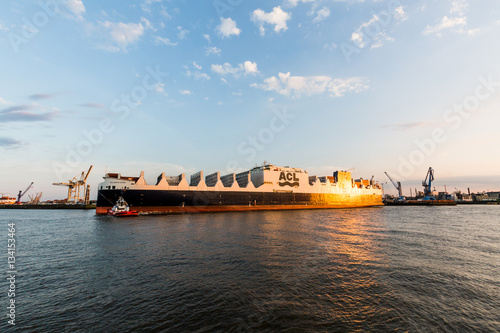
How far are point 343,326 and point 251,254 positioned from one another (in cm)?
1069

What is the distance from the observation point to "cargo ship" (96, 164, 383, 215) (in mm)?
55250

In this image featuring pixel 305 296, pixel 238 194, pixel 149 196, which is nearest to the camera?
pixel 305 296

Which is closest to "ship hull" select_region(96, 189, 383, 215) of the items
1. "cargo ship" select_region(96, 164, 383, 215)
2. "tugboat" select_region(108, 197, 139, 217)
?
"cargo ship" select_region(96, 164, 383, 215)

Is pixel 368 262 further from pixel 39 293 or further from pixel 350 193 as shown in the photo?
pixel 350 193

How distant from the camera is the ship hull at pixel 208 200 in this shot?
181 ft

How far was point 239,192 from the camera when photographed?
221 ft

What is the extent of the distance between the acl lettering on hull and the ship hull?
11.5ft

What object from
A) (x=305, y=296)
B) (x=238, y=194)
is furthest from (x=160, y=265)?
(x=238, y=194)

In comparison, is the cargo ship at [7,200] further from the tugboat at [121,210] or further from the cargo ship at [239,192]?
the tugboat at [121,210]

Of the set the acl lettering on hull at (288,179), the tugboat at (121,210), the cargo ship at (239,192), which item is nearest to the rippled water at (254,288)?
the tugboat at (121,210)

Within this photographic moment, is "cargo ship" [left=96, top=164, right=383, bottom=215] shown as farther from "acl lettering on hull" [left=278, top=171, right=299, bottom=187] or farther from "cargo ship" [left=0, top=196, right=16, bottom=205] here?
"cargo ship" [left=0, top=196, right=16, bottom=205]

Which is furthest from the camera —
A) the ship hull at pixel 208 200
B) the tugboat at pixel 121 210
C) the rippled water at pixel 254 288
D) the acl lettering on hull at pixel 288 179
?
the acl lettering on hull at pixel 288 179

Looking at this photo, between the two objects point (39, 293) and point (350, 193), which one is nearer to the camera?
point (39, 293)

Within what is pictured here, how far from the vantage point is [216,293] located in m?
11.0
